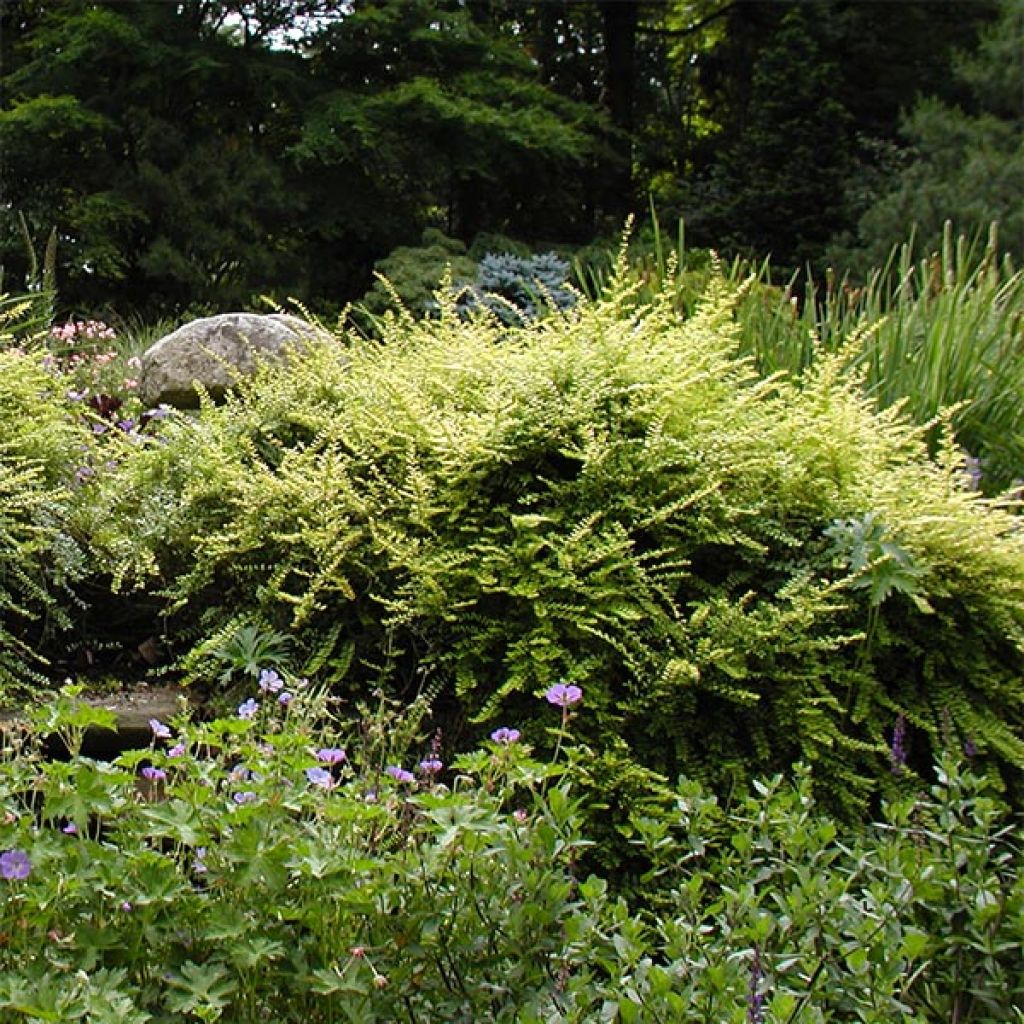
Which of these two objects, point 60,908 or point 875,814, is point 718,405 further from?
point 60,908

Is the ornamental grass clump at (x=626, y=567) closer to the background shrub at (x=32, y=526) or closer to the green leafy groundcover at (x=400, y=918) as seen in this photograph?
the background shrub at (x=32, y=526)

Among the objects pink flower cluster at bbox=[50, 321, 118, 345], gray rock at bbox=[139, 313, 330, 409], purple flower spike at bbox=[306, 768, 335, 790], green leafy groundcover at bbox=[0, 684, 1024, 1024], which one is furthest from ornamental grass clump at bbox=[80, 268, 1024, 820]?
pink flower cluster at bbox=[50, 321, 118, 345]

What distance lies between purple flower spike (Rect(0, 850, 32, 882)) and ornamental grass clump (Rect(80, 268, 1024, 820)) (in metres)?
1.04

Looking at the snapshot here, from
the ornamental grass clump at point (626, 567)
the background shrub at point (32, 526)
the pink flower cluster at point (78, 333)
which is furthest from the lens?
the pink flower cluster at point (78, 333)

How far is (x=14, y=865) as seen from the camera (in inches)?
58.2

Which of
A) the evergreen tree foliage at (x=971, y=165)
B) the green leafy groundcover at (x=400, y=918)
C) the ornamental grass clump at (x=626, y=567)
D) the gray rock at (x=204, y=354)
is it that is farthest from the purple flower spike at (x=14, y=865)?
the evergreen tree foliage at (x=971, y=165)

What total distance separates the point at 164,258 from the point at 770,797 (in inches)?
441

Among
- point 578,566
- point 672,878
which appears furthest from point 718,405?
point 672,878

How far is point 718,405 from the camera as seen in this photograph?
2.99 metres

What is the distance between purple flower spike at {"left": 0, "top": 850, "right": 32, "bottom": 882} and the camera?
146cm

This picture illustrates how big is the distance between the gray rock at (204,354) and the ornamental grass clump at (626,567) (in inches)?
103

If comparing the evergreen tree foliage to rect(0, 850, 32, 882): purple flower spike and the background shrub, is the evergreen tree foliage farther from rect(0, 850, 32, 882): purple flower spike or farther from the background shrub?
rect(0, 850, 32, 882): purple flower spike

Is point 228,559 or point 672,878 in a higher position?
point 228,559

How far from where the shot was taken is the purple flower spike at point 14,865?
1.46 meters
